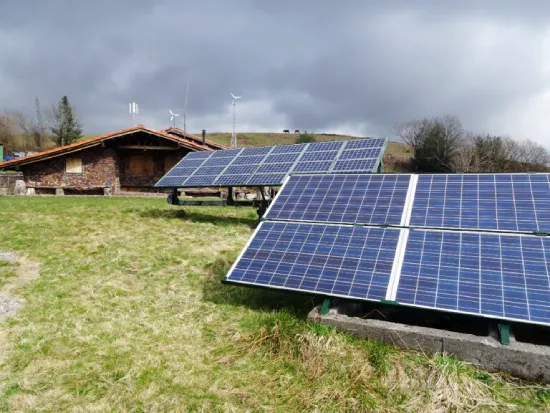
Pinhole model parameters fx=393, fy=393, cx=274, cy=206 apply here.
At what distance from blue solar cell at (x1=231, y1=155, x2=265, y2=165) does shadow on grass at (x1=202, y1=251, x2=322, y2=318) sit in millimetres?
8028

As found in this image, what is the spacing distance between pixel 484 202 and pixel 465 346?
2.71m

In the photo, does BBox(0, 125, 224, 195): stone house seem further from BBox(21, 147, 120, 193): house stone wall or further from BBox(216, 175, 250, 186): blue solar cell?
BBox(216, 175, 250, 186): blue solar cell

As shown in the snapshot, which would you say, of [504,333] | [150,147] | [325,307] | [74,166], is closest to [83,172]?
[74,166]

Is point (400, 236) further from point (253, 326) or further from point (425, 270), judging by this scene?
point (253, 326)

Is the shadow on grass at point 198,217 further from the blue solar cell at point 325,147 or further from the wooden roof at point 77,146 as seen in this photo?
the wooden roof at point 77,146

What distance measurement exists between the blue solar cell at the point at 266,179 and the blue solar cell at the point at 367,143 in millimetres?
3357

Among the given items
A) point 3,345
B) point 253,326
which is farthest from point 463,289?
point 3,345

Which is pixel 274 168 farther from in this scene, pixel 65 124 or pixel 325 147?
pixel 65 124

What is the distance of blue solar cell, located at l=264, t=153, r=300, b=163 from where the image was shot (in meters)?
14.8

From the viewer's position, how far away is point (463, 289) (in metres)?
5.02

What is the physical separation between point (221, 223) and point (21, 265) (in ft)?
20.6

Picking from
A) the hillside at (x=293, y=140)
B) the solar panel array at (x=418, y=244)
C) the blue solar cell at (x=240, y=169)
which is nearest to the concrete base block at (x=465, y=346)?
the solar panel array at (x=418, y=244)

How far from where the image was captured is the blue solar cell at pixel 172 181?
15.0 meters

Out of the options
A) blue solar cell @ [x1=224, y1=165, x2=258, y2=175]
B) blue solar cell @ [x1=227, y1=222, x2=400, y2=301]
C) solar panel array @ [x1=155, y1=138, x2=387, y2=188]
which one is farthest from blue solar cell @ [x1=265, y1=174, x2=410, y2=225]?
blue solar cell @ [x1=224, y1=165, x2=258, y2=175]
